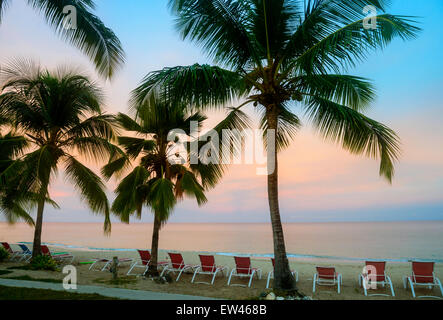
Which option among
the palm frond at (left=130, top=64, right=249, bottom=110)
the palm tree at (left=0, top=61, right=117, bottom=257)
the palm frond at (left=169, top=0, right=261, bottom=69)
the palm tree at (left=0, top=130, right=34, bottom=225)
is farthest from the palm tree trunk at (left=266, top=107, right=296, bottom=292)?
the palm tree at (left=0, top=130, right=34, bottom=225)

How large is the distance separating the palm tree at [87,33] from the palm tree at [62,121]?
3.91m

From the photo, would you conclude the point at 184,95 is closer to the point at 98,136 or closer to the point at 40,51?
the point at 98,136

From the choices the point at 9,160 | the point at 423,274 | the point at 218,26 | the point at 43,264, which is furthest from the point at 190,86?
the point at 43,264

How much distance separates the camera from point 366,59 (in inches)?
255

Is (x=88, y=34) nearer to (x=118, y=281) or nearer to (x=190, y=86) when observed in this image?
(x=190, y=86)

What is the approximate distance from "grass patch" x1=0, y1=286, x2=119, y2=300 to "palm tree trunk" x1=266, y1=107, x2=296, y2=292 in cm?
362

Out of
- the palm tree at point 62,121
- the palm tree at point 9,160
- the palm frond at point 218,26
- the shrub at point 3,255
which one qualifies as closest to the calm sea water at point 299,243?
the shrub at point 3,255

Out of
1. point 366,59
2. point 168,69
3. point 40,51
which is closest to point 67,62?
point 40,51

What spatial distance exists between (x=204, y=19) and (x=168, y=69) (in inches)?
59.6

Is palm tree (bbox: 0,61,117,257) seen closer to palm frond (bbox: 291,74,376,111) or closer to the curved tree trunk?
the curved tree trunk

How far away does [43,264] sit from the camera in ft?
32.7

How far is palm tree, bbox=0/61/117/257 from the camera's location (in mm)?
10173

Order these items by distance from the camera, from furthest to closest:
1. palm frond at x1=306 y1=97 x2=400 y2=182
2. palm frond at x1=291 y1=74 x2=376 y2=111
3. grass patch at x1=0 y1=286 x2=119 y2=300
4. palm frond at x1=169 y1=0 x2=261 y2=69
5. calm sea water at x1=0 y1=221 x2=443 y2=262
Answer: calm sea water at x1=0 y1=221 x2=443 y2=262, palm frond at x1=291 y1=74 x2=376 y2=111, palm frond at x1=306 y1=97 x2=400 y2=182, palm frond at x1=169 y1=0 x2=261 y2=69, grass patch at x1=0 y1=286 x2=119 y2=300

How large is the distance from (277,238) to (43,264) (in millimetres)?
8162
